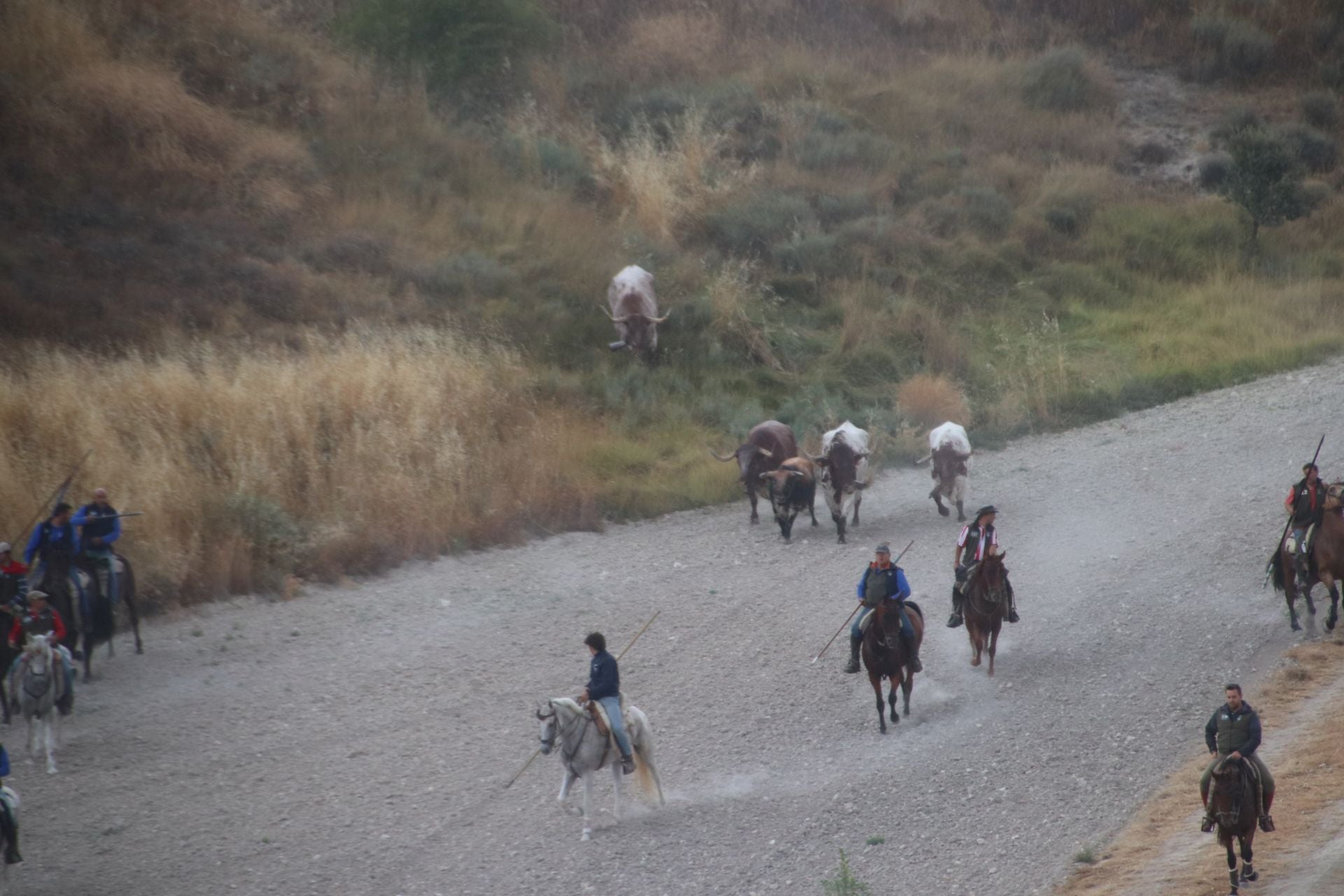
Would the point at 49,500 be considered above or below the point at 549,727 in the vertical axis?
above

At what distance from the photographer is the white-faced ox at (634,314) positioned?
2484 cm

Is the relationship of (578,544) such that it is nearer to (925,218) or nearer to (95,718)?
(95,718)

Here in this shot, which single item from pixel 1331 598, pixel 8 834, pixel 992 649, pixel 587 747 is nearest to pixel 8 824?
pixel 8 834

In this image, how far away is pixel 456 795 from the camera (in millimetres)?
12078

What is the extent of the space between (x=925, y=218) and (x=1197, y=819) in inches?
846

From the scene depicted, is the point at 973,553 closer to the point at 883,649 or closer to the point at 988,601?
the point at 988,601

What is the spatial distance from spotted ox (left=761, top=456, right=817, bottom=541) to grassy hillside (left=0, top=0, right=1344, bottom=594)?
2.21m

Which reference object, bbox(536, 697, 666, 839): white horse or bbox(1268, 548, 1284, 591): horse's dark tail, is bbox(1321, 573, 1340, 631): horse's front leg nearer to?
bbox(1268, 548, 1284, 591): horse's dark tail

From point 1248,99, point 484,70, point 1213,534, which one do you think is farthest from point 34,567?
point 1248,99

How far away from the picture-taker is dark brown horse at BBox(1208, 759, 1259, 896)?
379 inches

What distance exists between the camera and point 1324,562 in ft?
47.1

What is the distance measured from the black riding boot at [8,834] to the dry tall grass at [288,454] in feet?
20.4

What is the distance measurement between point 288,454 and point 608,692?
8920mm

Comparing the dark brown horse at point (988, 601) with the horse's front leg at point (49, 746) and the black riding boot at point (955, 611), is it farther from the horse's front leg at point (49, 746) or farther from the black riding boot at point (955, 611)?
the horse's front leg at point (49, 746)
